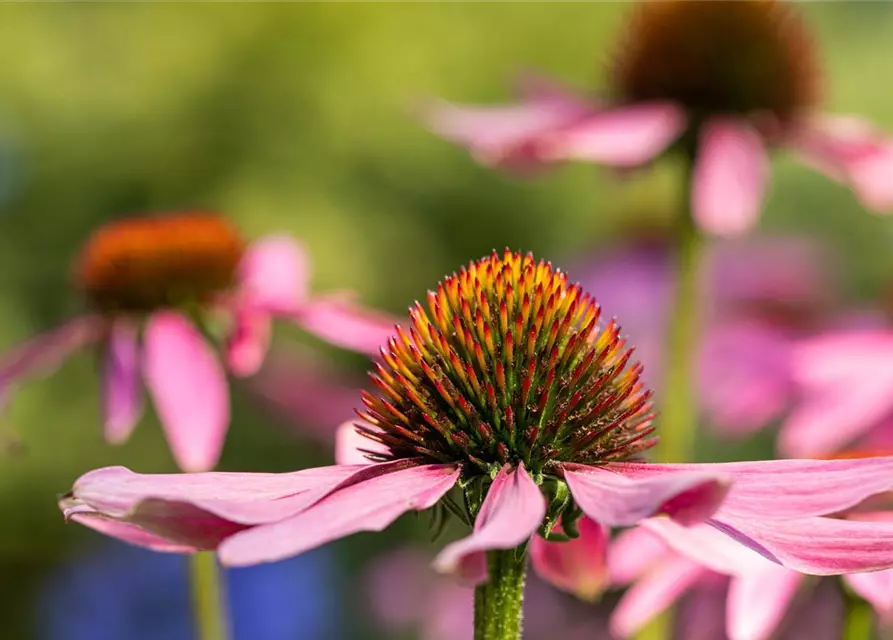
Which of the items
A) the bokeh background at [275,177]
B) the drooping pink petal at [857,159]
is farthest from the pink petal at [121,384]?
the bokeh background at [275,177]

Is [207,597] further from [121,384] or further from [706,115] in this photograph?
[706,115]

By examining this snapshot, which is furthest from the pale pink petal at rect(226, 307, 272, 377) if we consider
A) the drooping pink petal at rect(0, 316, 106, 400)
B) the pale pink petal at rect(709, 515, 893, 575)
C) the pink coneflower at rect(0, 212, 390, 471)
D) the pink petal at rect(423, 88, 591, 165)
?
the pale pink petal at rect(709, 515, 893, 575)

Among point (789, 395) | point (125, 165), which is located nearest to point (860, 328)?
point (789, 395)

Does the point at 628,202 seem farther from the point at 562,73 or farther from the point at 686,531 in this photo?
the point at 686,531

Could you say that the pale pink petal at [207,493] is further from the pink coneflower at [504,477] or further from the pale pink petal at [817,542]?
the pale pink petal at [817,542]

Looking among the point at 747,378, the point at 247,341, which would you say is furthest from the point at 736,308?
the point at 247,341
